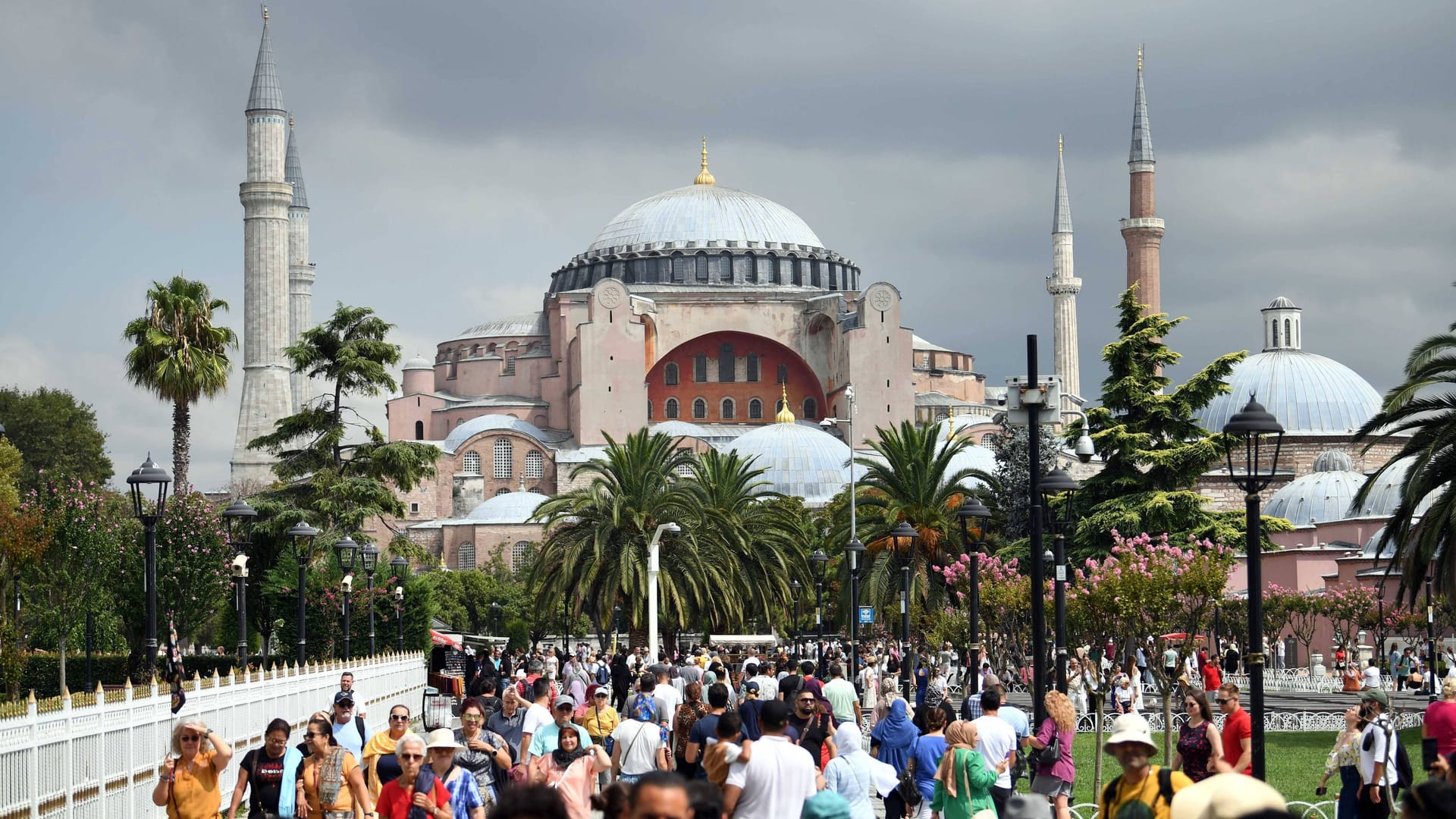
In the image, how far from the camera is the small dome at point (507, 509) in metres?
68.9

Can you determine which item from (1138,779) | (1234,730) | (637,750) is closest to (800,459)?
(637,750)

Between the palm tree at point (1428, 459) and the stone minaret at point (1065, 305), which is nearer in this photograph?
the palm tree at point (1428, 459)

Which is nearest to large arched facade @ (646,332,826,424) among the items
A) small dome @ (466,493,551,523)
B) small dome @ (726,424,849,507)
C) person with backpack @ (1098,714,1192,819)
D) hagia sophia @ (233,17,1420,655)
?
hagia sophia @ (233,17,1420,655)

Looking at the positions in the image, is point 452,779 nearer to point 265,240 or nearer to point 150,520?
point 150,520

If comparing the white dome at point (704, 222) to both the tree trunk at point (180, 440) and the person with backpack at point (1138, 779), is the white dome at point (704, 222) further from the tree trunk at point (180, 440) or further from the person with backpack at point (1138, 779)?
the person with backpack at point (1138, 779)

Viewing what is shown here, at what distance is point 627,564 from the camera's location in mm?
35156

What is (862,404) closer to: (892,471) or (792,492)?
(792,492)

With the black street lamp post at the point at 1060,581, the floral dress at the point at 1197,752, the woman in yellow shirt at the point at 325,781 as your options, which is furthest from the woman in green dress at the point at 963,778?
the black street lamp post at the point at 1060,581

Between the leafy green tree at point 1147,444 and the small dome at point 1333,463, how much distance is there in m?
29.0

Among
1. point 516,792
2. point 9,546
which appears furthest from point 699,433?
point 516,792

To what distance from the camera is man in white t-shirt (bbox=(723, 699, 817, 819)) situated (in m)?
7.40

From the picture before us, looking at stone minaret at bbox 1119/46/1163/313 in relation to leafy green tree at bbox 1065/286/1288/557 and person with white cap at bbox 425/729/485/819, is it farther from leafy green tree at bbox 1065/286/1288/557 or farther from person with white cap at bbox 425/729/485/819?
person with white cap at bbox 425/729/485/819

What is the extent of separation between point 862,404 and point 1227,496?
1592 cm

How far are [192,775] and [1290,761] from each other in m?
12.6
